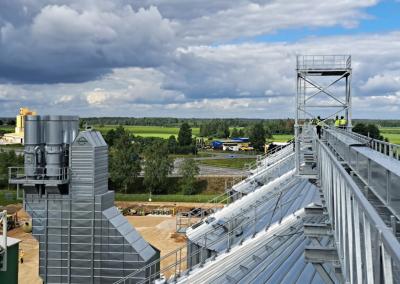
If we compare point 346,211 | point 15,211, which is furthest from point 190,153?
point 346,211

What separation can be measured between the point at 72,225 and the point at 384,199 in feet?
56.8

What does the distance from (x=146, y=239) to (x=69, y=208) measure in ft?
69.6

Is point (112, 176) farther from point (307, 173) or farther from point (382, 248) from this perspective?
point (382, 248)

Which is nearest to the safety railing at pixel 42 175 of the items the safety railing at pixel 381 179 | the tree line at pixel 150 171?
the safety railing at pixel 381 179

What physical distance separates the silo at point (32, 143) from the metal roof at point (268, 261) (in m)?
8.33

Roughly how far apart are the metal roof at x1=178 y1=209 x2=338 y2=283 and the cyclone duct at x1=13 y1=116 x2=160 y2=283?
4822mm

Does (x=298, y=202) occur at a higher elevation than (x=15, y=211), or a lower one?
higher

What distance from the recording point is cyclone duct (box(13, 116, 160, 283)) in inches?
749

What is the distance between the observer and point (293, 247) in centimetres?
1384

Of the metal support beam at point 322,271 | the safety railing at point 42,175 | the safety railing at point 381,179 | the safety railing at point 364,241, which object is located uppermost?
the safety railing at point 381,179

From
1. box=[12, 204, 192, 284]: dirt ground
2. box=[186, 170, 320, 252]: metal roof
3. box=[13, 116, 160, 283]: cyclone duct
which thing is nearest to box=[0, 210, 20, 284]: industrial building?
box=[13, 116, 160, 283]: cyclone duct

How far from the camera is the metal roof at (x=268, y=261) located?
12.3 meters

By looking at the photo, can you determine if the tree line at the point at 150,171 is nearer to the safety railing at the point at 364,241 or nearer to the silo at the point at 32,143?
the silo at the point at 32,143

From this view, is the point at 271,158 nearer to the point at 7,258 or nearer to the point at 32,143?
the point at 32,143
